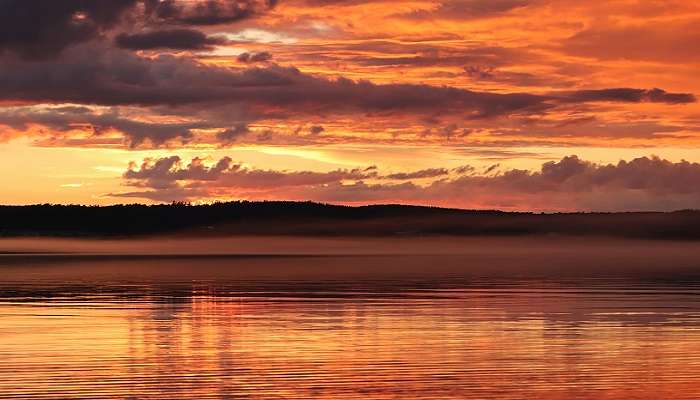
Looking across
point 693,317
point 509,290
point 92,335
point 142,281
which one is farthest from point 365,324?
point 142,281

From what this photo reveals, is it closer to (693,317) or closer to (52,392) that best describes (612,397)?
(52,392)

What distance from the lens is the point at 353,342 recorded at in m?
37.6

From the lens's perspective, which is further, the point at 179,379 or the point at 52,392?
the point at 179,379

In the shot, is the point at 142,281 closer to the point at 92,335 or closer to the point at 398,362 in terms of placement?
the point at 92,335

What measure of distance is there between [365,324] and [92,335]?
30.6 feet

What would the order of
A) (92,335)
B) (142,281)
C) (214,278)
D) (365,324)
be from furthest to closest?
(214,278) → (142,281) → (365,324) → (92,335)

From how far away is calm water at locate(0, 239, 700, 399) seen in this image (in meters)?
29.0

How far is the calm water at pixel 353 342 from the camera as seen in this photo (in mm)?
28953

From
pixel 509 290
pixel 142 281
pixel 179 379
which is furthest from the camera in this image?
pixel 142 281

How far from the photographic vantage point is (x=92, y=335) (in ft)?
131

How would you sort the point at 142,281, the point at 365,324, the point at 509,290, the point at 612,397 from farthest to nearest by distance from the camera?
the point at 142,281 → the point at 509,290 → the point at 365,324 → the point at 612,397

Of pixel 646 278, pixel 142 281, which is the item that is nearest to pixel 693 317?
pixel 646 278

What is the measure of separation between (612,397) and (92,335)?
60.5ft

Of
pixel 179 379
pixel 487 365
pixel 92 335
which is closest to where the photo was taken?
pixel 179 379
